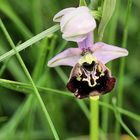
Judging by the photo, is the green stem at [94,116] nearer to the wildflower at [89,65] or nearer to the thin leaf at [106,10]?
A: the wildflower at [89,65]

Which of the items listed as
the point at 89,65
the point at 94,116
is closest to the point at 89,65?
the point at 89,65

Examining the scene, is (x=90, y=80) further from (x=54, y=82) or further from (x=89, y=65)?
(x=54, y=82)

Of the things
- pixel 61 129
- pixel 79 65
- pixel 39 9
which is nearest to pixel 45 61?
pixel 79 65

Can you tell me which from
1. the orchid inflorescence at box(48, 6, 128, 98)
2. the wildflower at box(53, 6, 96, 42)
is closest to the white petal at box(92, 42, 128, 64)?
the orchid inflorescence at box(48, 6, 128, 98)

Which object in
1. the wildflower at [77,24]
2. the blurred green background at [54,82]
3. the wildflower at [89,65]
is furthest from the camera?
the blurred green background at [54,82]

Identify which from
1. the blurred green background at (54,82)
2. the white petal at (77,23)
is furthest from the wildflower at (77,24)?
the blurred green background at (54,82)

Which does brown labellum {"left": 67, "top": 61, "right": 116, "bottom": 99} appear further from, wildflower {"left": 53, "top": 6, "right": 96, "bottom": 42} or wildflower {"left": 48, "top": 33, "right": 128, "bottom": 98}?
wildflower {"left": 53, "top": 6, "right": 96, "bottom": 42}
